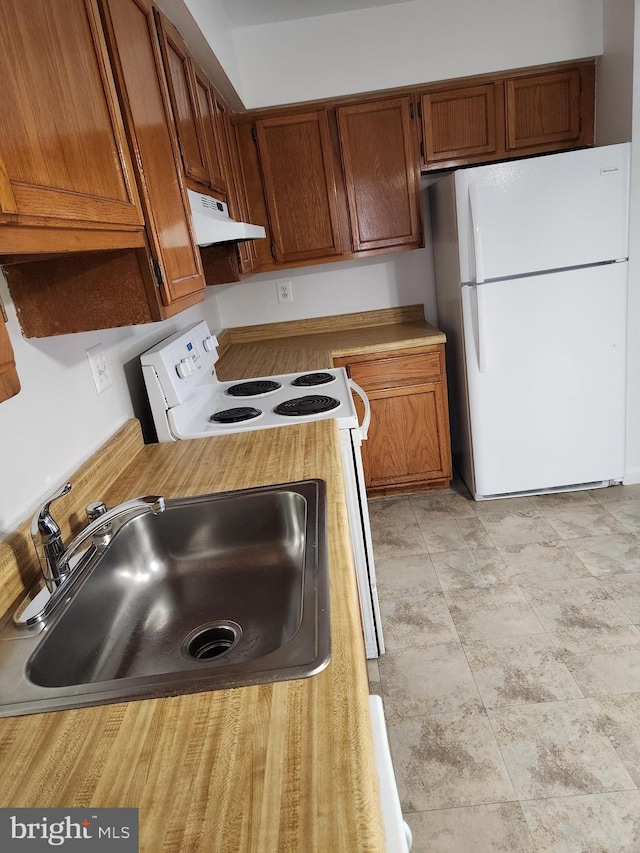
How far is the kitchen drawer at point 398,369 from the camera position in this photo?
2.88 metres

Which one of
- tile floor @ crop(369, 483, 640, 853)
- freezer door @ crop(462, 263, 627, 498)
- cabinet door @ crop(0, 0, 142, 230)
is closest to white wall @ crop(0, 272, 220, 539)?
cabinet door @ crop(0, 0, 142, 230)

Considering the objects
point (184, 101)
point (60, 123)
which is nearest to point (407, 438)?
point (184, 101)

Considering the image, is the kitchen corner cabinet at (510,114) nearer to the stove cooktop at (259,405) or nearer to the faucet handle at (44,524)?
the stove cooktop at (259,405)

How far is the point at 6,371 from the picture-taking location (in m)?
0.58

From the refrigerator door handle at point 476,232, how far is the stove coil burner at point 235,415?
1.24 meters

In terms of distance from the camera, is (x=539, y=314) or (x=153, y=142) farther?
(x=539, y=314)

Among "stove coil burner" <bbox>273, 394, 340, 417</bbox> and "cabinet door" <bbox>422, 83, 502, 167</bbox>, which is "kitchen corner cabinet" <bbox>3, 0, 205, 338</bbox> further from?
"cabinet door" <bbox>422, 83, 502, 167</bbox>

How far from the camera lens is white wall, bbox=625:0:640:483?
2.46 metres

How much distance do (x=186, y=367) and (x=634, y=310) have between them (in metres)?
2.11

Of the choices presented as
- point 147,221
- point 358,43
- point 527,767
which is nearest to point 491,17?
point 358,43

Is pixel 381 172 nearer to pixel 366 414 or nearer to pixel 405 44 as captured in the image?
pixel 405 44

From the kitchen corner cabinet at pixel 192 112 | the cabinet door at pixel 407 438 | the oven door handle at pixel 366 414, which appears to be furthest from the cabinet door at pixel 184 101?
the cabinet door at pixel 407 438

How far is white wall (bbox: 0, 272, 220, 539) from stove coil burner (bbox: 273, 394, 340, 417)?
523 millimetres

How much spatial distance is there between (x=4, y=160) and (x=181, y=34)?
1514 mm
